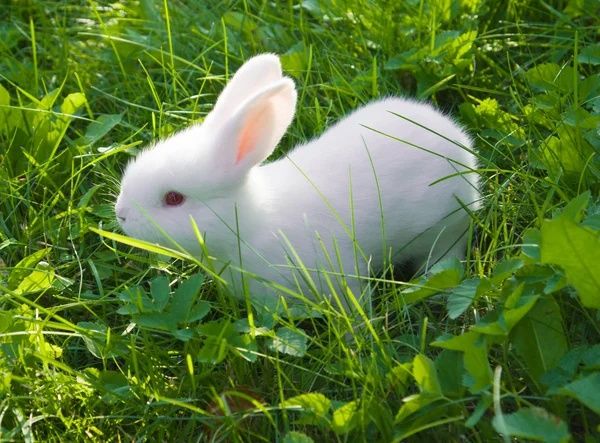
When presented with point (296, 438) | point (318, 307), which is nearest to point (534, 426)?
point (296, 438)

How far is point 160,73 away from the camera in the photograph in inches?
163

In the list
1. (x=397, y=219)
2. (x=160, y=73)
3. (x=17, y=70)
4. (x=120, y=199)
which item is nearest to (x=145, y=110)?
(x=160, y=73)

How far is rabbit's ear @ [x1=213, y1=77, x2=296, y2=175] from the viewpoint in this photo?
3029 mm

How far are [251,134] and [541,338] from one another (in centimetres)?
102

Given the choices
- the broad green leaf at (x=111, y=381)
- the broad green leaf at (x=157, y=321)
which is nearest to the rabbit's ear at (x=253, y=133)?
the broad green leaf at (x=157, y=321)

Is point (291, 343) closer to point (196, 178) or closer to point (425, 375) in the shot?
point (425, 375)

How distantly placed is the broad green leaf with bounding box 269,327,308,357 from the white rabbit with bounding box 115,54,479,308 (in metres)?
0.24

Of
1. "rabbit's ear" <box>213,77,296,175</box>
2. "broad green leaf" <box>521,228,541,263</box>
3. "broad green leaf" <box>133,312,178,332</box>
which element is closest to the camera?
"broad green leaf" <box>521,228,541,263</box>

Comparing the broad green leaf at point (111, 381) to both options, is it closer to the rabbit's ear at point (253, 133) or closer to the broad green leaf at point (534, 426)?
the rabbit's ear at point (253, 133)

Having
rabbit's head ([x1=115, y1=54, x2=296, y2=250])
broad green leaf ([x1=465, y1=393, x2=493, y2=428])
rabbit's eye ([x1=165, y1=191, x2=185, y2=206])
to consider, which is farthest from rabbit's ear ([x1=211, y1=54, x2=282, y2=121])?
broad green leaf ([x1=465, y1=393, x2=493, y2=428])

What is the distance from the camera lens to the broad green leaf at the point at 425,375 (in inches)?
95.6

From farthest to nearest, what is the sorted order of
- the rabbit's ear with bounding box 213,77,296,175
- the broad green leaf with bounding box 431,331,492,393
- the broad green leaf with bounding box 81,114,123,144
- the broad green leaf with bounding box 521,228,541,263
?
the broad green leaf with bounding box 81,114,123,144, the rabbit's ear with bounding box 213,77,296,175, the broad green leaf with bounding box 521,228,541,263, the broad green leaf with bounding box 431,331,492,393

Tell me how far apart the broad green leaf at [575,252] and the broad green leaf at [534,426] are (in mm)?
353

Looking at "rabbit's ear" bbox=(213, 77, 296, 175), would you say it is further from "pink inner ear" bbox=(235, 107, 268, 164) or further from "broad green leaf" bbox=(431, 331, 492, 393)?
"broad green leaf" bbox=(431, 331, 492, 393)
